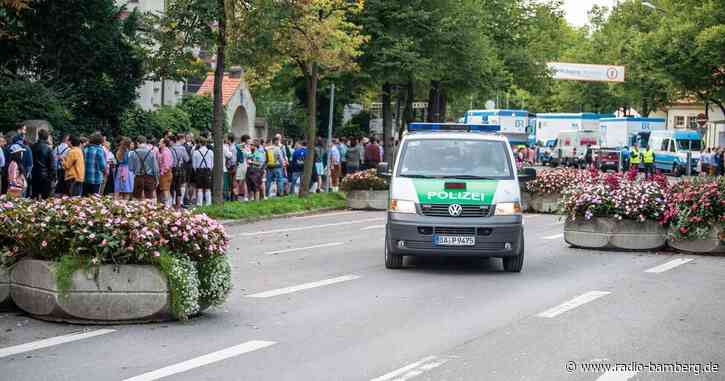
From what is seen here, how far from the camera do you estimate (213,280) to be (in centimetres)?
1089

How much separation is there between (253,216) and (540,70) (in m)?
30.1

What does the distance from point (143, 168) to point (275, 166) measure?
8.25 meters

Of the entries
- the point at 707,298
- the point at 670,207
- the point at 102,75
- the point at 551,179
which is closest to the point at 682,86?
the point at 551,179

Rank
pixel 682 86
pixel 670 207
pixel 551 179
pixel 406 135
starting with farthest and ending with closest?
pixel 682 86 < pixel 551 179 < pixel 670 207 < pixel 406 135

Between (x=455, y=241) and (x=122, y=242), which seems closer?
(x=122, y=242)

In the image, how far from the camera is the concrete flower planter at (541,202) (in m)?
29.5

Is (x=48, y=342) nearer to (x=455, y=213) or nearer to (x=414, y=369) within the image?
(x=414, y=369)

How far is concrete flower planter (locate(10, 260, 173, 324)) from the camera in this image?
10242 mm

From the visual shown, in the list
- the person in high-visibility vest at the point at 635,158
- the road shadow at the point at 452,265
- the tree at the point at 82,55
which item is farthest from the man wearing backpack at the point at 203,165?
the person in high-visibility vest at the point at 635,158

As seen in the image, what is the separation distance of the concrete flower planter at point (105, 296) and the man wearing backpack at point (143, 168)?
43.2ft

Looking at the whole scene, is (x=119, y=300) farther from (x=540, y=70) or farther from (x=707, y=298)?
(x=540, y=70)

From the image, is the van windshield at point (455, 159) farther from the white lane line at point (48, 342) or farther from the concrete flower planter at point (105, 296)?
the white lane line at point (48, 342)

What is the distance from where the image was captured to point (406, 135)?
16719mm

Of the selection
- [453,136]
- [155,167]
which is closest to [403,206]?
[453,136]
